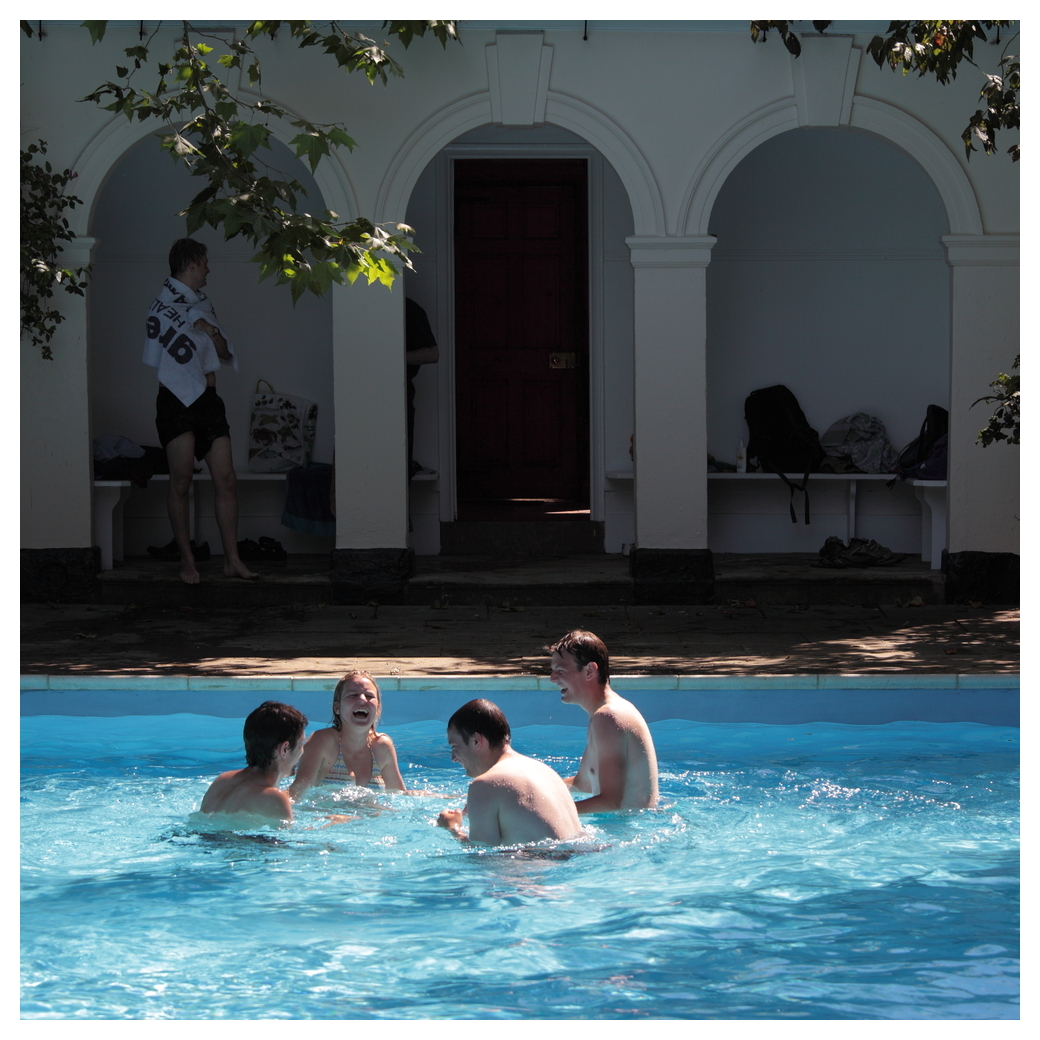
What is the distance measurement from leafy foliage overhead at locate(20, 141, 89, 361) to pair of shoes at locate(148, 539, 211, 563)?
179cm

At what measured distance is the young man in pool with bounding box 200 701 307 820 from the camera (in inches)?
190

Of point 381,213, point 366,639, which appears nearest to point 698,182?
point 381,213

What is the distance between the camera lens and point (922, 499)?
32.7 ft

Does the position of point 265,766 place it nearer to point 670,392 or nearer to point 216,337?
point 216,337

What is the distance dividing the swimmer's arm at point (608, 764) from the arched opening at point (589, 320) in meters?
5.50

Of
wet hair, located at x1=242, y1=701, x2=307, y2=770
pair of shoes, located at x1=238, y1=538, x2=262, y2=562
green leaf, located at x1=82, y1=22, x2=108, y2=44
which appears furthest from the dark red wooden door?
wet hair, located at x1=242, y1=701, x2=307, y2=770

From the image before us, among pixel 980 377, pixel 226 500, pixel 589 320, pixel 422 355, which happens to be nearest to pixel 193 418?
pixel 226 500

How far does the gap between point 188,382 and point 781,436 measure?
15.2ft

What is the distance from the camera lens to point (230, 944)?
4398 mm

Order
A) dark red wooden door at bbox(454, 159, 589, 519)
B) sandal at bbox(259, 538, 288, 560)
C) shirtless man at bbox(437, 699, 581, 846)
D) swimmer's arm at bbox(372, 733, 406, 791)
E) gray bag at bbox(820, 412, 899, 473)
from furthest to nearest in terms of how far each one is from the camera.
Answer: dark red wooden door at bbox(454, 159, 589, 519), gray bag at bbox(820, 412, 899, 473), sandal at bbox(259, 538, 288, 560), swimmer's arm at bbox(372, 733, 406, 791), shirtless man at bbox(437, 699, 581, 846)

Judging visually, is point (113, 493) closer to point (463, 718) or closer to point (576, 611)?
point (576, 611)

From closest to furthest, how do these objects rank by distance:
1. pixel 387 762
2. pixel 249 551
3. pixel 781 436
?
1. pixel 387 762
2. pixel 249 551
3. pixel 781 436

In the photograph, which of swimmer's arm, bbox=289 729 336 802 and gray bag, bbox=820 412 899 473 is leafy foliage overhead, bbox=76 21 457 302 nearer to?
swimmer's arm, bbox=289 729 336 802

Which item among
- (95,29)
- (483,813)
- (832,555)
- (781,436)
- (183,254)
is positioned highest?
(95,29)
